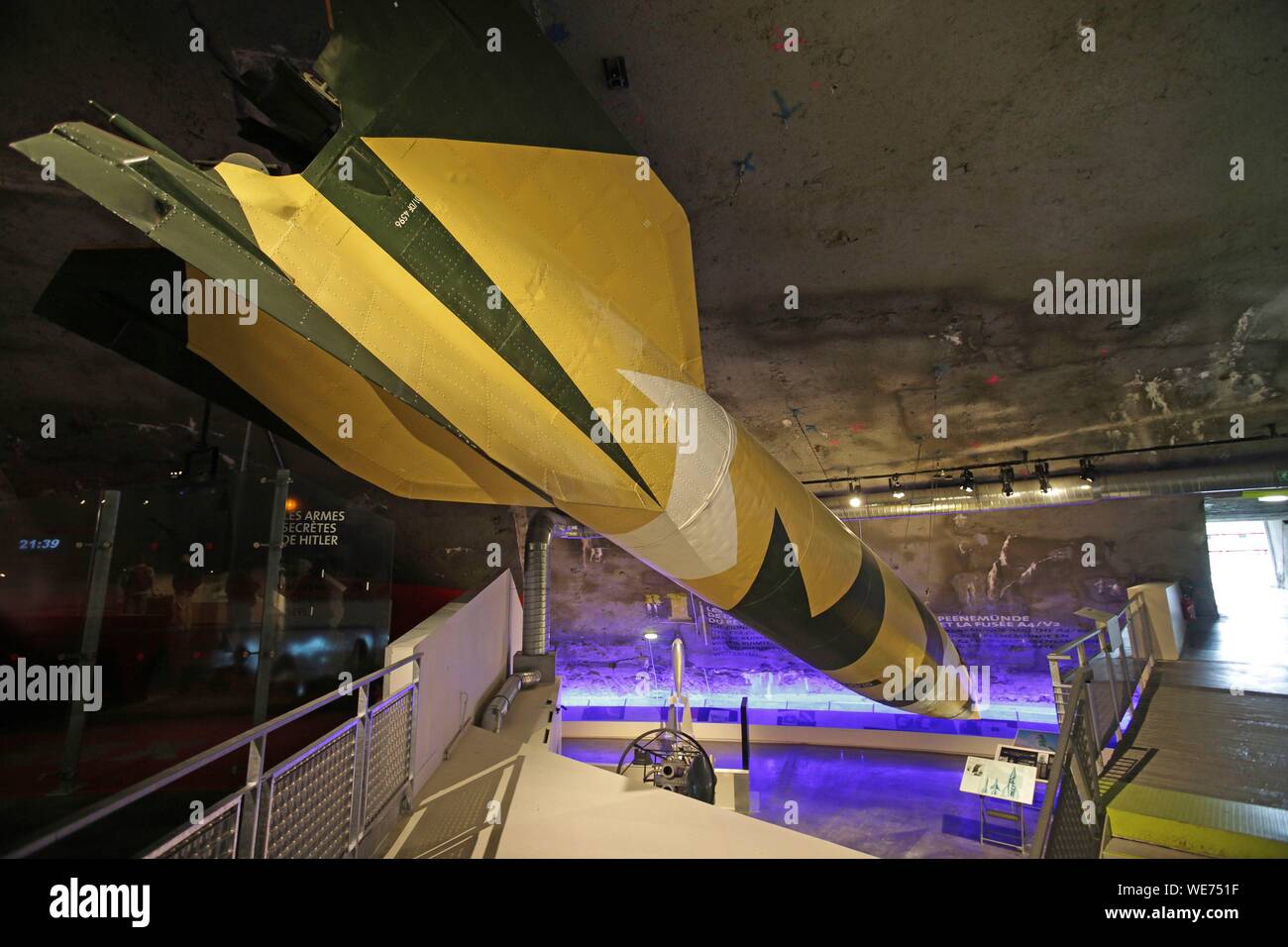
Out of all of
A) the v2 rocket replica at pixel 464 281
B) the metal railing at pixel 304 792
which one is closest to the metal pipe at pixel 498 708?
the metal railing at pixel 304 792

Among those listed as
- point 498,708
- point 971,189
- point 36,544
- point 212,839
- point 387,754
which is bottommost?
point 498,708

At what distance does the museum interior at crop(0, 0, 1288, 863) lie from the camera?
178cm

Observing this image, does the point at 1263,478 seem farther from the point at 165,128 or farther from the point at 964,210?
the point at 165,128

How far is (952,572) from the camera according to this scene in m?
7.84

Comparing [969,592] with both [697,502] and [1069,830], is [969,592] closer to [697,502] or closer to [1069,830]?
[1069,830]

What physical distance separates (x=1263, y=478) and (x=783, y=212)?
6.13 m

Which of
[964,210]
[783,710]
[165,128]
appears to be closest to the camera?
[165,128]

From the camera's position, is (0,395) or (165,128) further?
(0,395)

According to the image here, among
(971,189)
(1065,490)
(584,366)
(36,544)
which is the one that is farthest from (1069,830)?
(36,544)

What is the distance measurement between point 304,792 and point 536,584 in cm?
454

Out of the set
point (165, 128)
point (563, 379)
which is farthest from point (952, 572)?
point (165, 128)

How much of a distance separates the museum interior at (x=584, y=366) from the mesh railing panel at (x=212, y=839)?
13mm

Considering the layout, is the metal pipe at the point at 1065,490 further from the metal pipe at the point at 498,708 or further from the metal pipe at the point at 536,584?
the metal pipe at the point at 498,708

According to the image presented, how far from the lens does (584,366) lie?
2.12m
